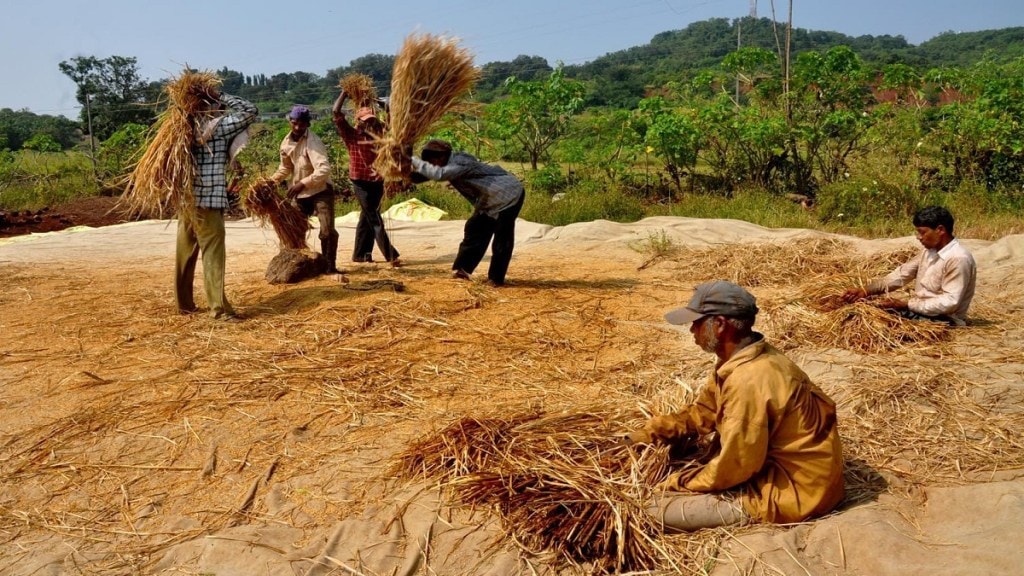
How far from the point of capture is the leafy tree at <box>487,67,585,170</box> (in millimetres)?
12188

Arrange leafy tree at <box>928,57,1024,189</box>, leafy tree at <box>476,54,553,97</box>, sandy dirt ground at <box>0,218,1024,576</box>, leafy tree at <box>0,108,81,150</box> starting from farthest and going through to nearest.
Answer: leafy tree at <box>476,54,553,97</box> < leafy tree at <box>0,108,81,150</box> < leafy tree at <box>928,57,1024,189</box> < sandy dirt ground at <box>0,218,1024,576</box>

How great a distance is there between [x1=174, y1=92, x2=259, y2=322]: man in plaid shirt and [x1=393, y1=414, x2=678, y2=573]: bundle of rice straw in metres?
2.71

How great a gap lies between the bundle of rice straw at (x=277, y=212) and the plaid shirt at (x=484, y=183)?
1455 millimetres

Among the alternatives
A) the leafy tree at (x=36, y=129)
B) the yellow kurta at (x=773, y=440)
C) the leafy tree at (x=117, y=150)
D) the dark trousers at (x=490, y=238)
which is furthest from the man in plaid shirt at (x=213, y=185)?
the leafy tree at (x=36, y=129)

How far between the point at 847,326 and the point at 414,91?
344cm

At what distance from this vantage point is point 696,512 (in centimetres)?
284

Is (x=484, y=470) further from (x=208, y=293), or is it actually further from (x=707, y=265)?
(x=707, y=265)

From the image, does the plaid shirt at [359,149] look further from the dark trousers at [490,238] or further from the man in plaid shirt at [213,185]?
the man in plaid shirt at [213,185]

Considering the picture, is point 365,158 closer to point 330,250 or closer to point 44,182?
point 330,250

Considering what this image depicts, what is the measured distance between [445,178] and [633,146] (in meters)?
6.36

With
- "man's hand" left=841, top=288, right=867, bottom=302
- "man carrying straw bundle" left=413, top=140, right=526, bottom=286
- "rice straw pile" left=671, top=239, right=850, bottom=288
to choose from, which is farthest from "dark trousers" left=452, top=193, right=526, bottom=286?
"man's hand" left=841, top=288, right=867, bottom=302

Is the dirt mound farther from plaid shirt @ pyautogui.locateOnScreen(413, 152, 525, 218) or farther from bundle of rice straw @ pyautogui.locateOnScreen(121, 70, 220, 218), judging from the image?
plaid shirt @ pyautogui.locateOnScreen(413, 152, 525, 218)

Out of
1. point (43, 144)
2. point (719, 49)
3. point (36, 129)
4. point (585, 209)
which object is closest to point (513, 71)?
point (719, 49)

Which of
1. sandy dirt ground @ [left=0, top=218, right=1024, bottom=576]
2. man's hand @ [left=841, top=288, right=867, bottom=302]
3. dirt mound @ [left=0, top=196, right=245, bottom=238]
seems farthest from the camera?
dirt mound @ [left=0, top=196, right=245, bottom=238]
